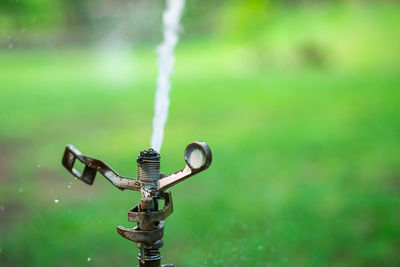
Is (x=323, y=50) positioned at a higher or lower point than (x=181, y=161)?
higher

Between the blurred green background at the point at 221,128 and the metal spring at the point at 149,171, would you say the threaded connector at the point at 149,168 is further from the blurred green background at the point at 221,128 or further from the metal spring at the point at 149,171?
the blurred green background at the point at 221,128

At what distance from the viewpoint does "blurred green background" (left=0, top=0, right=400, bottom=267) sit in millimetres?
3766

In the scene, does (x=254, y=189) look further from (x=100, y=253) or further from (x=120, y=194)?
(x=100, y=253)

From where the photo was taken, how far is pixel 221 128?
7484 mm

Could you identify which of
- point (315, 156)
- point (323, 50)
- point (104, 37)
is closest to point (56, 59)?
point (104, 37)

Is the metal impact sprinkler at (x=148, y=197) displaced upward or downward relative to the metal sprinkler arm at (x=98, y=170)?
downward

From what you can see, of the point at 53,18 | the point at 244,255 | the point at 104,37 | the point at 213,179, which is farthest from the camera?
the point at 104,37

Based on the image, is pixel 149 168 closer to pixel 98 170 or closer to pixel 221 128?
pixel 98 170

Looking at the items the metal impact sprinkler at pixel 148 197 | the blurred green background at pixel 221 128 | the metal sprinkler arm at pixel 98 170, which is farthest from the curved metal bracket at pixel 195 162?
the blurred green background at pixel 221 128

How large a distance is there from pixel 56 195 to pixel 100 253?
1.56 meters

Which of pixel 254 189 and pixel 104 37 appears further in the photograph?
pixel 104 37

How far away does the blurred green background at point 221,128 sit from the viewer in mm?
3766

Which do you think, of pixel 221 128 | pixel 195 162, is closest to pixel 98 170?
pixel 195 162

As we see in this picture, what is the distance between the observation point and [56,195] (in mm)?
4965
